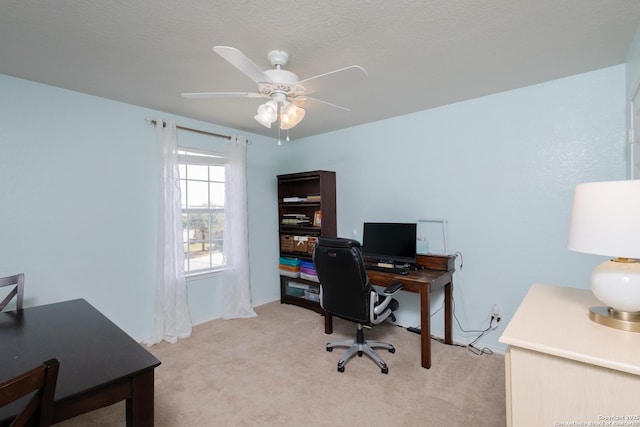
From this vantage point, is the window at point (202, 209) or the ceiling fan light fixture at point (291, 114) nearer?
the ceiling fan light fixture at point (291, 114)

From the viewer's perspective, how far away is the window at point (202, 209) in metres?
3.33

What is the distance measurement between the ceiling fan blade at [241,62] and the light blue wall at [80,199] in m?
1.92

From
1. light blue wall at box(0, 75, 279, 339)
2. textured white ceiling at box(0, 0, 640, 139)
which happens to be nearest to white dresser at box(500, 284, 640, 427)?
textured white ceiling at box(0, 0, 640, 139)

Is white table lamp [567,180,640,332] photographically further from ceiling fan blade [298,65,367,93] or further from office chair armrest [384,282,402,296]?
office chair armrest [384,282,402,296]

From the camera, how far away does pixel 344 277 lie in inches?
91.9

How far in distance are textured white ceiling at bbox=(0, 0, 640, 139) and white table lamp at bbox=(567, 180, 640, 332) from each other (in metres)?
1.06

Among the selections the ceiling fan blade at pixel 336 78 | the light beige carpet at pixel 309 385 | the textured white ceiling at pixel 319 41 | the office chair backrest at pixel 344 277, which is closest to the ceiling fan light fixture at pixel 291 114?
the ceiling fan blade at pixel 336 78

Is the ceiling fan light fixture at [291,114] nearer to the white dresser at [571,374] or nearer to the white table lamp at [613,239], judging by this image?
the white table lamp at [613,239]

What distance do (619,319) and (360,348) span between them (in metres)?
1.78

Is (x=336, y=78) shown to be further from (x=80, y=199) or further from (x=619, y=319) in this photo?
(x=80, y=199)

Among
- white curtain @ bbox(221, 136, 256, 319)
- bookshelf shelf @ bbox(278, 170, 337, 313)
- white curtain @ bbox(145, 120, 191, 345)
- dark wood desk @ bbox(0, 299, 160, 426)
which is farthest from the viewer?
bookshelf shelf @ bbox(278, 170, 337, 313)

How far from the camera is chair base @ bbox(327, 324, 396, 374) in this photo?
2326 mm

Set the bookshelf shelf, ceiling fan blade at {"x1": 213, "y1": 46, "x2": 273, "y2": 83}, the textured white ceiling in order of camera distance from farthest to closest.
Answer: the bookshelf shelf
the textured white ceiling
ceiling fan blade at {"x1": 213, "y1": 46, "x2": 273, "y2": 83}

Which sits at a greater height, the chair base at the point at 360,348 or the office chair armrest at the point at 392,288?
the office chair armrest at the point at 392,288
